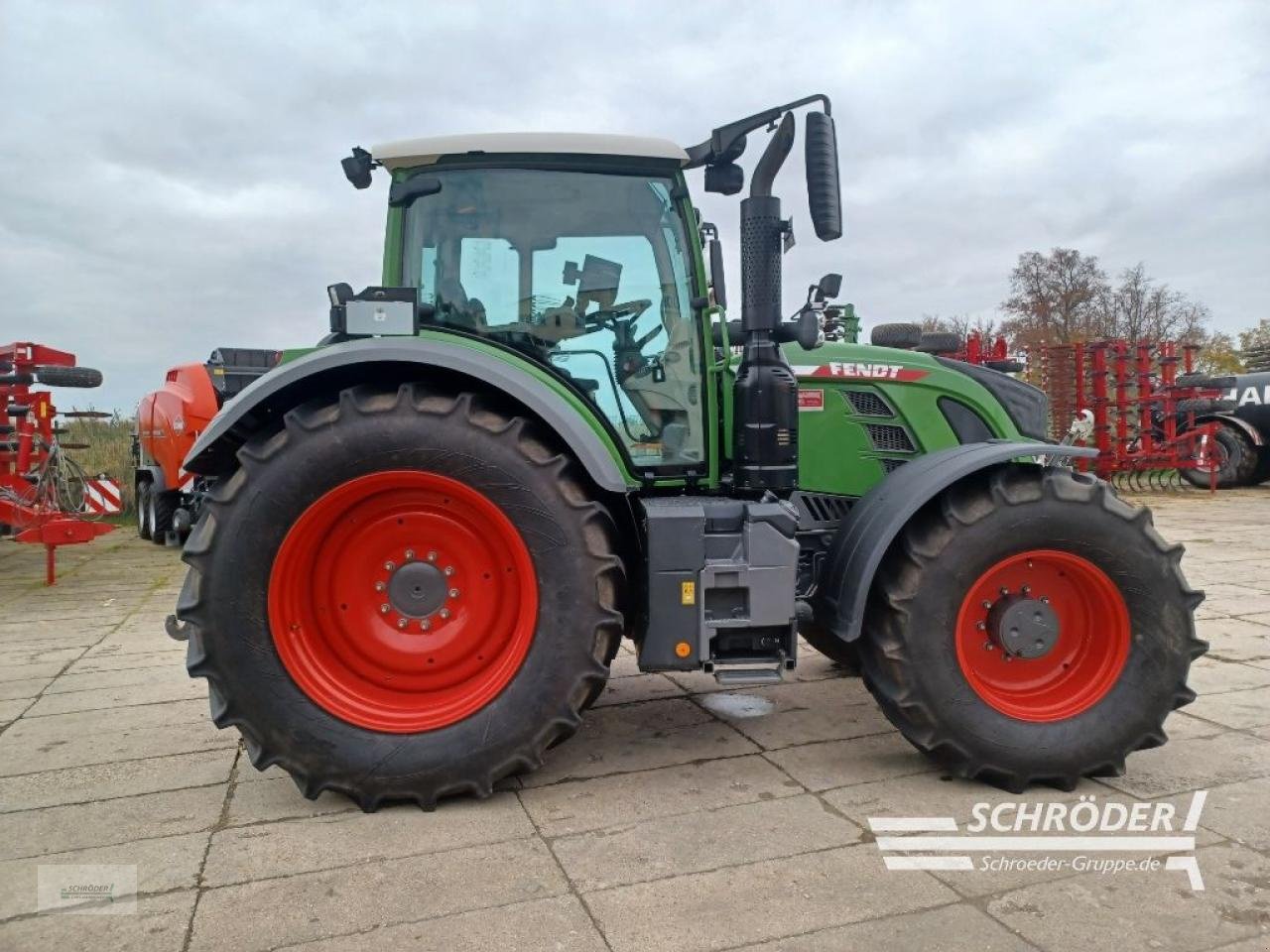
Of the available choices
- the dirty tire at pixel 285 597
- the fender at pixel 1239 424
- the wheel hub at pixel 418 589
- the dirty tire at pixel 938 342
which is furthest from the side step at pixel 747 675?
the fender at pixel 1239 424

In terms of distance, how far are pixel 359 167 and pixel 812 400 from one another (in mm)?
2188

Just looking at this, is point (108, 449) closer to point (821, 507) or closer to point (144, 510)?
point (144, 510)

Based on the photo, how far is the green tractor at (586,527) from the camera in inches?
127

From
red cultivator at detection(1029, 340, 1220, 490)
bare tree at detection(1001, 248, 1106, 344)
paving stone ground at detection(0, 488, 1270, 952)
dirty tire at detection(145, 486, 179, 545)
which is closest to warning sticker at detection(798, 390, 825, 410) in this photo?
paving stone ground at detection(0, 488, 1270, 952)

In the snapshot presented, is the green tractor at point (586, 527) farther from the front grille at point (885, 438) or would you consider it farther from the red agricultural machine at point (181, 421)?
the red agricultural machine at point (181, 421)

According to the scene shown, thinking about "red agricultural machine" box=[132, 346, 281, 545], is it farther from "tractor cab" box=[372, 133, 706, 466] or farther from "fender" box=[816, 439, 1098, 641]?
"fender" box=[816, 439, 1098, 641]

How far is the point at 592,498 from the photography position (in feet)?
11.5

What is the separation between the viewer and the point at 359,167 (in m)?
3.88

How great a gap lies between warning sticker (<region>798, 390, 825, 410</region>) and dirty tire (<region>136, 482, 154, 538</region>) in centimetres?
1123

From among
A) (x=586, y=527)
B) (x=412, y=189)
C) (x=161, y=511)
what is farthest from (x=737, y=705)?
(x=161, y=511)

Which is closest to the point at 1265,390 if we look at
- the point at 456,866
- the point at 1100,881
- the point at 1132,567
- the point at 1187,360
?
the point at 1187,360

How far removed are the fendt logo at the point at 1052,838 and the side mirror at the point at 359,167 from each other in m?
3.20

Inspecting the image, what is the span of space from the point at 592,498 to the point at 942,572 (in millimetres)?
1318

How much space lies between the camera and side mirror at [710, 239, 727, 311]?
149 inches
